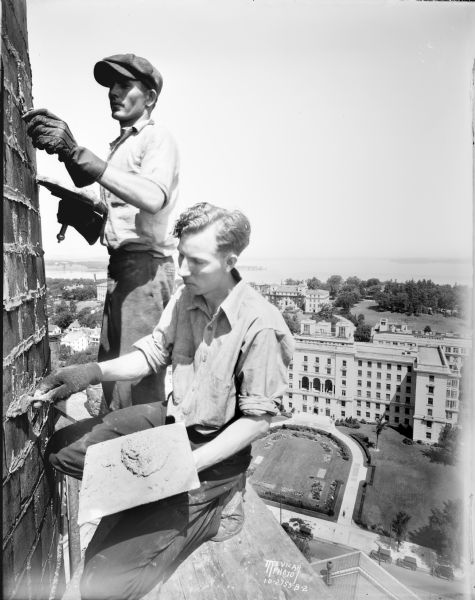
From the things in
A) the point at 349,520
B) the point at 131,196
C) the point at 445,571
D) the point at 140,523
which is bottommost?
the point at 349,520

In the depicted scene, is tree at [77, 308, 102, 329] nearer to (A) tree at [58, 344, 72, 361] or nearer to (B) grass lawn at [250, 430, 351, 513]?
(A) tree at [58, 344, 72, 361]

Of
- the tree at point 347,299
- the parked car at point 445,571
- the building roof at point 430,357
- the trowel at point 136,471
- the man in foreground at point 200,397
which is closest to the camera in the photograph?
the trowel at point 136,471

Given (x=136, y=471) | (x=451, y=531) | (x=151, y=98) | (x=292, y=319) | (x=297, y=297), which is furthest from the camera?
(x=297, y=297)

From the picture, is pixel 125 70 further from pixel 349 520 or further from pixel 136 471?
pixel 349 520

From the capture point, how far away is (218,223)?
129cm

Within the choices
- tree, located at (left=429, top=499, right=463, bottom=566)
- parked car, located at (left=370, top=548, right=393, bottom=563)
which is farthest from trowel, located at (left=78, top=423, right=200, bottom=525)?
parked car, located at (left=370, top=548, right=393, bottom=563)

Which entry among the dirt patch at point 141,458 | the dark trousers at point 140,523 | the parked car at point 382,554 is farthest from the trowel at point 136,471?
the parked car at point 382,554

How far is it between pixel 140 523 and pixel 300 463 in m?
2.60

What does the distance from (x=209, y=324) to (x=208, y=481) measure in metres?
0.62

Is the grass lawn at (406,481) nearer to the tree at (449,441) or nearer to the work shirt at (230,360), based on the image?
the tree at (449,441)

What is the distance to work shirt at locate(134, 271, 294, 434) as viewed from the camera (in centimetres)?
131

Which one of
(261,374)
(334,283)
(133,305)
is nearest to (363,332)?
(334,283)

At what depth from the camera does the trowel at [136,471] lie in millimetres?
1156

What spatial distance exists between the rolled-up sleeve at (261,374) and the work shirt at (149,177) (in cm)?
69
